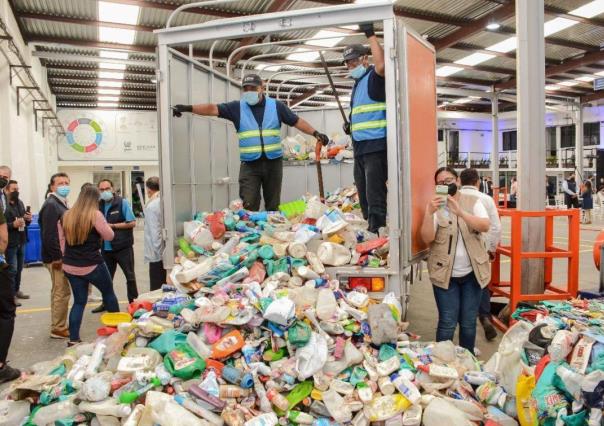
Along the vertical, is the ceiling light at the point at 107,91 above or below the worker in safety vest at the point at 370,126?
above

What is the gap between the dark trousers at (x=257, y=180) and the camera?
4.71 meters

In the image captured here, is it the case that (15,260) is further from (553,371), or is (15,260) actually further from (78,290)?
(553,371)

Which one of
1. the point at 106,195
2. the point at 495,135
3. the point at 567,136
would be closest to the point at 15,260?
the point at 106,195

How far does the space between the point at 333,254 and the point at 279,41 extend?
6.13m

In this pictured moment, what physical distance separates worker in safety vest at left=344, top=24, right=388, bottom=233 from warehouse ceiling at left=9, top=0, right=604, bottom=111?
8.19ft

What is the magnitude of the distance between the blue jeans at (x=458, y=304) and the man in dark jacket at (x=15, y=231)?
493 centimetres

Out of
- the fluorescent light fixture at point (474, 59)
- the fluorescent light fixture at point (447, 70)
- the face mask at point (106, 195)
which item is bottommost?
the face mask at point (106, 195)

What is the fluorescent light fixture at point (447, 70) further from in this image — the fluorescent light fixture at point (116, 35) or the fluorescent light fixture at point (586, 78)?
the fluorescent light fixture at point (116, 35)

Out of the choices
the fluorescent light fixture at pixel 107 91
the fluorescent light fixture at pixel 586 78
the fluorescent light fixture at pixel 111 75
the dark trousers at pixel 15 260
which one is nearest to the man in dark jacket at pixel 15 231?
the dark trousers at pixel 15 260

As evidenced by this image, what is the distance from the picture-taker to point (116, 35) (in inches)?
436

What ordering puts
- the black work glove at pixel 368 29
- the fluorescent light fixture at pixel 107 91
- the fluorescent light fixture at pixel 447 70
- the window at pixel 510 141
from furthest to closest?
the window at pixel 510 141 → the fluorescent light fixture at pixel 107 91 → the fluorescent light fixture at pixel 447 70 → the black work glove at pixel 368 29

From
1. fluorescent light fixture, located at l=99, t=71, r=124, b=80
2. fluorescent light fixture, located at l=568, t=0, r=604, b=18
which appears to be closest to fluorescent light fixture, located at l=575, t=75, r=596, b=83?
fluorescent light fixture, located at l=568, t=0, r=604, b=18

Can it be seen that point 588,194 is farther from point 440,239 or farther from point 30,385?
point 30,385

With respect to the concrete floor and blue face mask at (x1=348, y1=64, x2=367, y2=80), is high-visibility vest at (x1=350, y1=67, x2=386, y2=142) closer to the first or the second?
blue face mask at (x1=348, y1=64, x2=367, y2=80)
